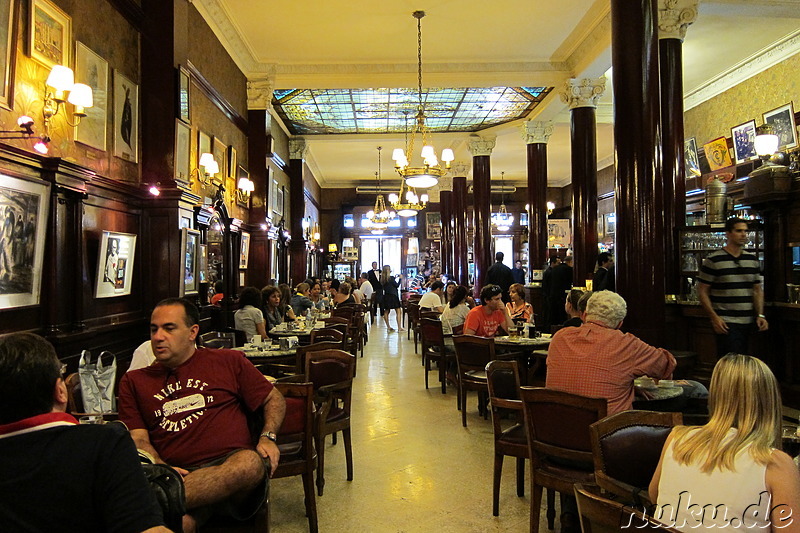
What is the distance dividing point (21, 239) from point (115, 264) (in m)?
1.50

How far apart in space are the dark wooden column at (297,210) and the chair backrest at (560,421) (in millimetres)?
13194

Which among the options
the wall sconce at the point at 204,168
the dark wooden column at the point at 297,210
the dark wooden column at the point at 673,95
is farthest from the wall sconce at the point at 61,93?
the dark wooden column at the point at 297,210

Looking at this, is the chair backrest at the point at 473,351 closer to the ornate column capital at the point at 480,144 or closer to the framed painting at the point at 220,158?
the framed painting at the point at 220,158

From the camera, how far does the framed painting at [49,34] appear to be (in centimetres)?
455

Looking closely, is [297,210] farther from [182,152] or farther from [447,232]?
[182,152]

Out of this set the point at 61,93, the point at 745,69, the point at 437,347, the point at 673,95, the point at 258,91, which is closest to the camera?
the point at 61,93

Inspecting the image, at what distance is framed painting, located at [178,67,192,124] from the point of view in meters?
6.73

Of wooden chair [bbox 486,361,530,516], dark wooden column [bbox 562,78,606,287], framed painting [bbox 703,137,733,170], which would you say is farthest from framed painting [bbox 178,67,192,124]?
framed painting [bbox 703,137,733,170]

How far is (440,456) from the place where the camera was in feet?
15.8

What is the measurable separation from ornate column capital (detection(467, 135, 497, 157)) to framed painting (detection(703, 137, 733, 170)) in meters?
5.46

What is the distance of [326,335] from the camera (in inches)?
241

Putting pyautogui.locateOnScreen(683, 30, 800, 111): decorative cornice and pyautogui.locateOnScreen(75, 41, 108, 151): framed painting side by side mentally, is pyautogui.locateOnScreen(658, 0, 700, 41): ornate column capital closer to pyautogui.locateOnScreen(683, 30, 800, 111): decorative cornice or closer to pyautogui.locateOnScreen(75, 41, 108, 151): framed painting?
pyautogui.locateOnScreen(683, 30, 800, 111): decorative cornice

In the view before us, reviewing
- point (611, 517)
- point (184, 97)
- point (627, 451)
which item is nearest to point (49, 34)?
point (184, 97)

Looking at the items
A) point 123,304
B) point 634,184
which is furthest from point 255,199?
point 634,184
